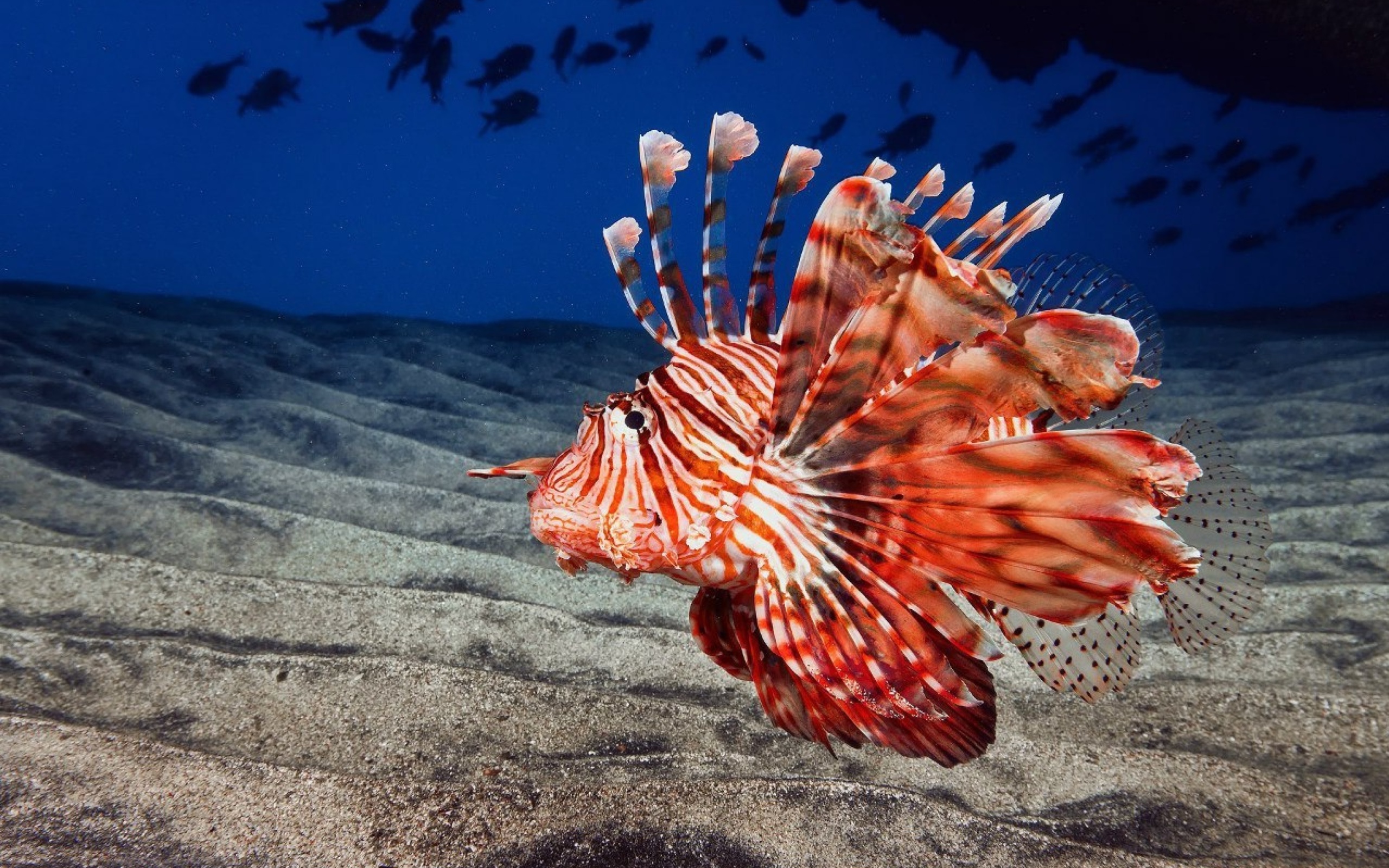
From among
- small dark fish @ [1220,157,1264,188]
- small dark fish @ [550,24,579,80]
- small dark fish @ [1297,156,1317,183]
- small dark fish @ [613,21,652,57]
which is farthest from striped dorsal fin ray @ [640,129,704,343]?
small dark fish @ [1297,156,1317,183]

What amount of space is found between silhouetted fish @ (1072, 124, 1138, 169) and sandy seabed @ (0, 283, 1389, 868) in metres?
8.27

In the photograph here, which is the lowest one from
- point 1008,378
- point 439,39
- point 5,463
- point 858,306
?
point 5,463

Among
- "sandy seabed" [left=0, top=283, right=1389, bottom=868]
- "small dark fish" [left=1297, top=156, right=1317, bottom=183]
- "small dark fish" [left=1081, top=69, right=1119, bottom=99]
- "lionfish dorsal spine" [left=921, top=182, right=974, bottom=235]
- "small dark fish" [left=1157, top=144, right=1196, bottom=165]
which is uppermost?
"small dark fish" [left=1157, top=144, right=1196, bottom=165]

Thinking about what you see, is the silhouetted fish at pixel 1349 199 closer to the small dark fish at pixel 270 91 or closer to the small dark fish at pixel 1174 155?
the small dark fish at pixel 1174 155

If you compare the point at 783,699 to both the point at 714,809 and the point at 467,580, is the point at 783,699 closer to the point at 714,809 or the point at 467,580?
the point at 714,809

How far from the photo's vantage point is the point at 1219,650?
8.98ft

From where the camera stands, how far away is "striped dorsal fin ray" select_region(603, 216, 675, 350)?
6.31 feet

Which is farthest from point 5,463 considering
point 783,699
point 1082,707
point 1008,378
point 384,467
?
point 1082,707

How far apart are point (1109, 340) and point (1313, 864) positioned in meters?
1.40

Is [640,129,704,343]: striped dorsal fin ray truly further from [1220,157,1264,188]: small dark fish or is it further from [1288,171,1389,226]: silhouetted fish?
[1288,171,1389,226]: silhouetted fish

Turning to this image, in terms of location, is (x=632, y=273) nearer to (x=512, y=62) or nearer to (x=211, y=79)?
(x=512, y=62)

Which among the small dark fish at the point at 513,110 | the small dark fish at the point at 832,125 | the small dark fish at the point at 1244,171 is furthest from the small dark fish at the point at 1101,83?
the small dark fish at the point at 513,110

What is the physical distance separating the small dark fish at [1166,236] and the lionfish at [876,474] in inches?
488

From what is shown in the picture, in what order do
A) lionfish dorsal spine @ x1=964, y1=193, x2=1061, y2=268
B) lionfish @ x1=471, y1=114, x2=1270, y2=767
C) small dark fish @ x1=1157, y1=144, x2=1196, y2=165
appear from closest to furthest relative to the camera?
lionfish @ x1=471, y1=114, x2=1270, y2=767 → lionfish dorsal spine @ x1=964, y1=193, x2=1061, y2=268 → small dark fish @ x1=1157, y1=144, x2=1196, y2=165
